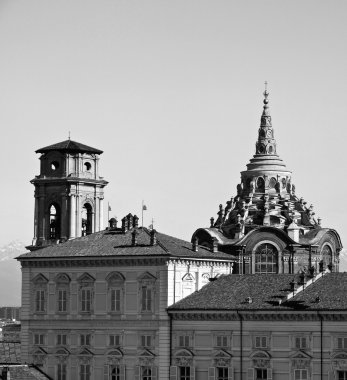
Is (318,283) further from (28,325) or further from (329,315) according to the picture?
(28,325)

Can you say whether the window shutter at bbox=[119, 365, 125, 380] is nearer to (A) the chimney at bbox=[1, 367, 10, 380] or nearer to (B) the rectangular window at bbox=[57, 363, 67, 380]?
(B) the rectangular window at bbox=[57, 363, 67, 380]

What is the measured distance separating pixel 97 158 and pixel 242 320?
32021 mm

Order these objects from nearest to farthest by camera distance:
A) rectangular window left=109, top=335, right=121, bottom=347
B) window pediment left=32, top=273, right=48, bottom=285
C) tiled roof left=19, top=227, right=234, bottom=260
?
1. rectangular window left=109, top=335, right=121, bottom=347
2. tiled roof left=19, top=227, right=234, bottom=260
3. window pediment left=32, top=273, right=48, bottom=285

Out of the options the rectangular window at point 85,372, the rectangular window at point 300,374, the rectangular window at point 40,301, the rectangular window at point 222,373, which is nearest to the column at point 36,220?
the rectangular window at point 40,301

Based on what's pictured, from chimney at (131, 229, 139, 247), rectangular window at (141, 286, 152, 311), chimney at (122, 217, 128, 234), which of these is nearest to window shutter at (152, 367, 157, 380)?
rectangular window at (141, 286, 152, 311)

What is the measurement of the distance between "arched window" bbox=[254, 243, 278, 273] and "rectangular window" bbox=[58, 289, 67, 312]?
2332 centimetres

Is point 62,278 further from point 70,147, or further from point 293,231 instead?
point 293,231

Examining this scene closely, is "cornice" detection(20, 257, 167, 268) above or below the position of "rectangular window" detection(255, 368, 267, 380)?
above

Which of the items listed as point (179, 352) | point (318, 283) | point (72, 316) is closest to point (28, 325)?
point (72, 316)

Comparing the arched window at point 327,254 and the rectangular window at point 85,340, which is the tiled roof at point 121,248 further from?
the arched window at point 327,254

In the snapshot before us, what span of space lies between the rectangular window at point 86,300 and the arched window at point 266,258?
23.3m

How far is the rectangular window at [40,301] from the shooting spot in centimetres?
10981

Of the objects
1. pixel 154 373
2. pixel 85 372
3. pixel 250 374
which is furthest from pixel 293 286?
pixel 85 372

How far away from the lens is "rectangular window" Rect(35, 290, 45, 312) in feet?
360
